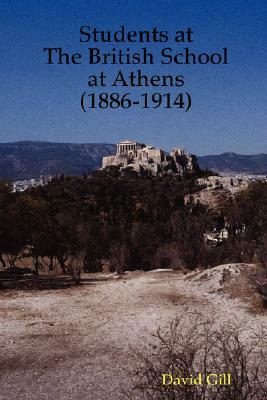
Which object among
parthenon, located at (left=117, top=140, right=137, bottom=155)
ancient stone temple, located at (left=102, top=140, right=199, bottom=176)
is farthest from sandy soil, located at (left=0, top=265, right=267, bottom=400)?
parthenon, located at (left=117, top=140, right=137, bottom=155)

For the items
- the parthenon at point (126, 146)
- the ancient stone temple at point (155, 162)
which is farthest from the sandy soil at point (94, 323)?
the parthenon at point (126, 146)

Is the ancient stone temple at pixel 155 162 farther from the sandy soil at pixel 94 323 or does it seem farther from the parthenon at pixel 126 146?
the sandy soil at pixel 94 323

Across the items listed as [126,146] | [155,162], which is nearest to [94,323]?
[155,162]

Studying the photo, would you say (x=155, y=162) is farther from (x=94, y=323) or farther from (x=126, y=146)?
(x=94, y=323)

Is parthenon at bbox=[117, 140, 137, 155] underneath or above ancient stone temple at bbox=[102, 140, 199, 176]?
above

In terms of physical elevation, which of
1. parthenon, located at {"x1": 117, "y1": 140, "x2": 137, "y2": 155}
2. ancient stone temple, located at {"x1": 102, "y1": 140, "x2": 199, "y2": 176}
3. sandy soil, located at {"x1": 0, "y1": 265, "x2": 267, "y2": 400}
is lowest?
sandy soil, located at {"x1": 0, "y1": 265, "x2": 267, "y2": 400}

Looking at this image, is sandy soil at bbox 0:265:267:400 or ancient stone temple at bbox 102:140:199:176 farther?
ancient stone temple at bbox 102:140:199:176

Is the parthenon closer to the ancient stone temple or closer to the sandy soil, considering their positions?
the ancient stone temple
